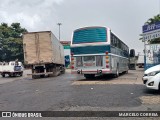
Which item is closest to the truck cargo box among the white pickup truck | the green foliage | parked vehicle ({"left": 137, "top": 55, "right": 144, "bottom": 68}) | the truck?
the truck

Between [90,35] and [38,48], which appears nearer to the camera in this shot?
[90,35]

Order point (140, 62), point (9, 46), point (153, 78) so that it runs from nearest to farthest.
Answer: point (153, 78) < point (140, 62) < point (9, 46)

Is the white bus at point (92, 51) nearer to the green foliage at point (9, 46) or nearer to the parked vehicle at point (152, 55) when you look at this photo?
the parked vehicle at point (152, 55)

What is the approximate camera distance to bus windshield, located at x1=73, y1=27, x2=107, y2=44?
19750mm

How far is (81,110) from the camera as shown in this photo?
8828 mm

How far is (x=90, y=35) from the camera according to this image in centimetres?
1994

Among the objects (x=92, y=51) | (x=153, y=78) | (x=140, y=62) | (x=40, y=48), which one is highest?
(x=40, y=48)

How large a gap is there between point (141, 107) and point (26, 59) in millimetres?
19095

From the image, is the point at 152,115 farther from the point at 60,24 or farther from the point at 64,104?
the point at 60,24

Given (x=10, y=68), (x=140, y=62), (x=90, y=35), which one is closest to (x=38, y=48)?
(x=90, y=35)

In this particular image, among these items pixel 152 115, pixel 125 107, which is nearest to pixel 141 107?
pixel 125 107

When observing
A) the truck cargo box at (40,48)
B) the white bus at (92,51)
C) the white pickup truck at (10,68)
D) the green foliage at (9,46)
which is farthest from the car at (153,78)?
the green foliage at (9,46)

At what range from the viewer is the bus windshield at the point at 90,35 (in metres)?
19.8

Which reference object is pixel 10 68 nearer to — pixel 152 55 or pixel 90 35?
pixel 152 55
